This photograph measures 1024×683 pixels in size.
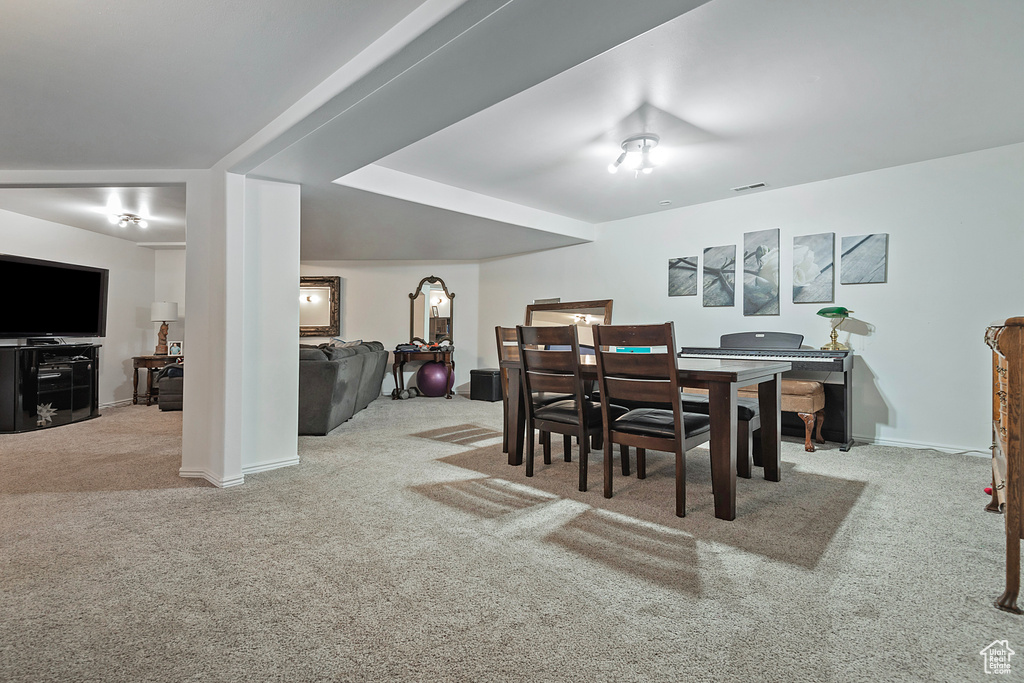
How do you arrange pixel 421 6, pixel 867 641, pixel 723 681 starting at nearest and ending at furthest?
pixel 723 681 → pixel 867 641 → pixel 421 6

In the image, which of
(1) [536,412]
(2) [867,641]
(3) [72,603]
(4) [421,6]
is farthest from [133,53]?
(2) [867,641]

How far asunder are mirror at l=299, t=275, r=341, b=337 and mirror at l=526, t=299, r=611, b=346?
129 inches

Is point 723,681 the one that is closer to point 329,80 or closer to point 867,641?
point 867,641

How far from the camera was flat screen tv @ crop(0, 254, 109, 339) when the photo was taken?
189 inches

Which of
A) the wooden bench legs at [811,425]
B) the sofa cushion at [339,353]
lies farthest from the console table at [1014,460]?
the sofa cushion at [339,353]

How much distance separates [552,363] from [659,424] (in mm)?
725

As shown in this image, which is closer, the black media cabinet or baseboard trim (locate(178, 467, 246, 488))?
baseboard trim (locate(178, 467, 246, 488))

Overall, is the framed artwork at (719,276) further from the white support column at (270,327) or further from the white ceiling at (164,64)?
the white ceiling at (164,64)

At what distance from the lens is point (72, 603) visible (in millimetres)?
1651

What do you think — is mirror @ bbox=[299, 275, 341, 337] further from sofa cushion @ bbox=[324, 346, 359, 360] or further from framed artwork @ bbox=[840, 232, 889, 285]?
framed artwork @ bbox=[840, 232, 889, 285]

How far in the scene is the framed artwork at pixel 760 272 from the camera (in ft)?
15.5

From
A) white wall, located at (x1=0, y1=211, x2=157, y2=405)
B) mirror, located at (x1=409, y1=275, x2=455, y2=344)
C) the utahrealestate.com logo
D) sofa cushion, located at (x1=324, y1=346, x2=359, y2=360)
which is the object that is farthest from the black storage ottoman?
the utahrealestate.com logo

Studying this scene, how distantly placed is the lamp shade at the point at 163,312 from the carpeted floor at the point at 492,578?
3911 mm

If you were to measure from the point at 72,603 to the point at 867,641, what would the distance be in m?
2.50
